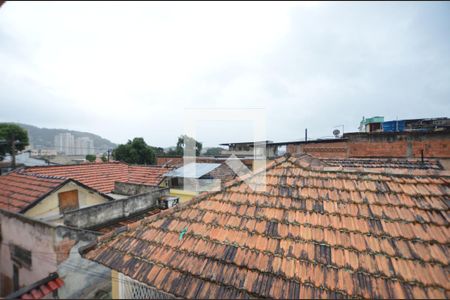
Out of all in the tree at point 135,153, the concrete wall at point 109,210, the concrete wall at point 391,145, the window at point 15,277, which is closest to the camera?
the concrete wall at point 109,210

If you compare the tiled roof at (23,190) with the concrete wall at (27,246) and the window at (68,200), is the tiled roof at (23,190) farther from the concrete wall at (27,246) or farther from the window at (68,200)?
the concrete wall at (27,246)

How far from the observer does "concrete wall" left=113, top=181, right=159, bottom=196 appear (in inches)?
476

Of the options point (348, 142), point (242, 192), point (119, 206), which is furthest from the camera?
point (348, 142)

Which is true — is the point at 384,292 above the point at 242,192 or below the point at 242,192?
below

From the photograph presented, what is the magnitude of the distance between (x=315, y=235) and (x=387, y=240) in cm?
83

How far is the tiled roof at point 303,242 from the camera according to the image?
2318mm

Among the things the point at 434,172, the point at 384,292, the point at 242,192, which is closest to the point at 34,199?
the point at 242,192

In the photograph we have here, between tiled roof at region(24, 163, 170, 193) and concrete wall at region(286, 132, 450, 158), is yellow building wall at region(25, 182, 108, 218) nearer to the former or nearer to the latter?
tiled roof at region(24, 163, 170, 193)

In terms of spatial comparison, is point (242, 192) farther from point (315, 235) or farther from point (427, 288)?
point (427, 288)

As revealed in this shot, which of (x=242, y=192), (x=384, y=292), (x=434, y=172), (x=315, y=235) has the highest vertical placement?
(x=434, y=172)

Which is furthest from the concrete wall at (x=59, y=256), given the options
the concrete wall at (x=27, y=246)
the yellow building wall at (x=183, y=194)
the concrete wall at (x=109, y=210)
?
the yellow building wall at (x=183, y=194)

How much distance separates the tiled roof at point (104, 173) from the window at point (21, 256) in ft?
16.9

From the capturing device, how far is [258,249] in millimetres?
2822

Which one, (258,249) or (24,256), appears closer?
(258,249)
